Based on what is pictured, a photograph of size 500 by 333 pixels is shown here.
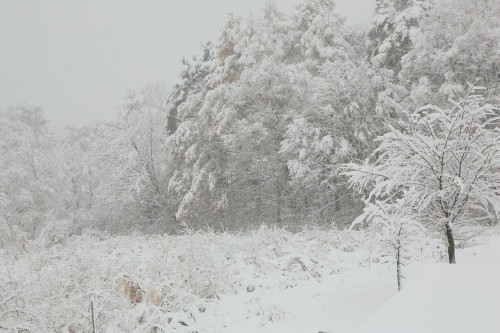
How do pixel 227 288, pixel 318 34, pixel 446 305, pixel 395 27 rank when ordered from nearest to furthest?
1. pixel 446 305
2. pixel 227 288
3. pixel 395 27
4. pixel 318 34

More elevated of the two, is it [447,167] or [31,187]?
[31,187]

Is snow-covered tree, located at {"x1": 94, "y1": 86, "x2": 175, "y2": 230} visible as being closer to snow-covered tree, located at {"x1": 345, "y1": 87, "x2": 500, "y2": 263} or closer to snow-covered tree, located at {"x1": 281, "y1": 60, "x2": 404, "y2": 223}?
snow-covered tree, located at {"x1": 281, "y1": 60, "x2": 404, "y2": 223}

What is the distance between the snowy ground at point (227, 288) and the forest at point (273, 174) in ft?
0.18

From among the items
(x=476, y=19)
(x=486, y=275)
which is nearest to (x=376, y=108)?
(x=476, y=19)

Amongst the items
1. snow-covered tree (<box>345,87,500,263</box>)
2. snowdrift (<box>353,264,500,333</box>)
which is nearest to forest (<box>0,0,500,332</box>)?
snow-covered tree (<box>345,87,500,263</box>)

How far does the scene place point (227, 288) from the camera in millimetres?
8445

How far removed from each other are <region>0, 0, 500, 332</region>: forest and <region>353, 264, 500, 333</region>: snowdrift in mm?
2217

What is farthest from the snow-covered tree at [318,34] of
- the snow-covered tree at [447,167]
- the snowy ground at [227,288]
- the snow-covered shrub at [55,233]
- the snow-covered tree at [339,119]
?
the snow-covered tree at [447,167]

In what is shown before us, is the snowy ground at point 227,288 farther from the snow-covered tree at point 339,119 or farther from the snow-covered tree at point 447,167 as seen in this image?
the snow-covered tree at point 339,119

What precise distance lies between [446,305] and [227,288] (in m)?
5.67

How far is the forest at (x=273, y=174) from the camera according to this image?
20.8ft

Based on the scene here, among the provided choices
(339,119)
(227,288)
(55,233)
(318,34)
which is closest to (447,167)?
(227,288)

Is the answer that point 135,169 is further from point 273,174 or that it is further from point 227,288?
point 227,288

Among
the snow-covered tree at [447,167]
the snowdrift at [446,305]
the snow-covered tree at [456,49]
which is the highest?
the snow-covered tree at [456,49]
